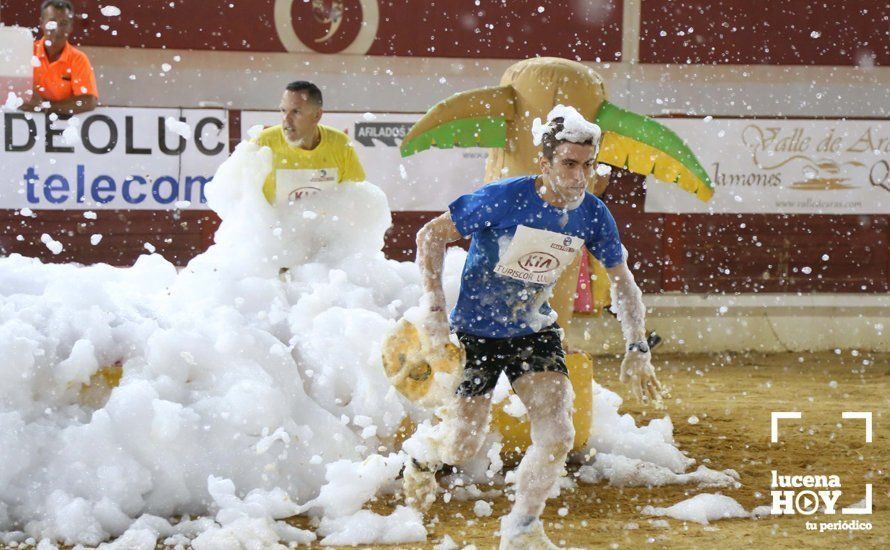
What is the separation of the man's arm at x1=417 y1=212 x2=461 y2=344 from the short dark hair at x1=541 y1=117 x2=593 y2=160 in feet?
1.46

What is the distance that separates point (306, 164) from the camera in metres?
6.98

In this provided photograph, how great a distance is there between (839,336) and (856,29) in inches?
124

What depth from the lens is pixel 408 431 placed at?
6.06 meters

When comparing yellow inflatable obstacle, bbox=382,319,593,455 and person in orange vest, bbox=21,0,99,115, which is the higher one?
person in orange vest, bbox=21,0,99,115

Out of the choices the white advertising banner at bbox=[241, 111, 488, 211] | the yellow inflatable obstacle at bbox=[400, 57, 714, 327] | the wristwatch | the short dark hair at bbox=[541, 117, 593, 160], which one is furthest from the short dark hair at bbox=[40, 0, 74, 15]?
the wristwatch

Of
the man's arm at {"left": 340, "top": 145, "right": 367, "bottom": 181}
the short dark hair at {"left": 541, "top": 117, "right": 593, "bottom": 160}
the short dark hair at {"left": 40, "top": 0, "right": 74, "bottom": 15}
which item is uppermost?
the short dark hair at {"left": 40, "top": 0, "right": 74, "bottom": 15}

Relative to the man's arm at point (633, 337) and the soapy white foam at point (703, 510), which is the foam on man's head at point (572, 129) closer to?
the man's arm at point (633, 337)

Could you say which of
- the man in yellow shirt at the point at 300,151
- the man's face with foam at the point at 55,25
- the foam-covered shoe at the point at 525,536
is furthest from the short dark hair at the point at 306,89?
the man's face with foam at the point at 55,25

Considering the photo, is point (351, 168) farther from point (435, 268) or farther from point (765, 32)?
point (765, 32)

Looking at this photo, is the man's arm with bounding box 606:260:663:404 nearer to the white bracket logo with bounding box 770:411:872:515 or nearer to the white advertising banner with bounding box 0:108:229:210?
the white bracket logo with bounding box 770:411:872:515

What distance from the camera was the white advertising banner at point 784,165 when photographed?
412 inches

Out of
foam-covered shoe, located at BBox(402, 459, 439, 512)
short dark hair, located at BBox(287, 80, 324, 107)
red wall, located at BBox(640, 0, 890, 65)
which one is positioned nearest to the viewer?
foam-covered shoe, located at BBox(402, 459, 439, 512)

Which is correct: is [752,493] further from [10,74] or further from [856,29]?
[856,29]

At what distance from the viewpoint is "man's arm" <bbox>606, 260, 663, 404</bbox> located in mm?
4699
